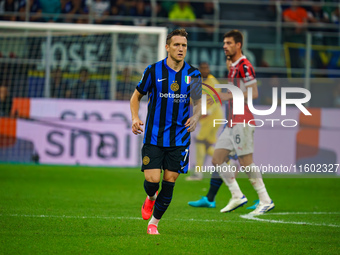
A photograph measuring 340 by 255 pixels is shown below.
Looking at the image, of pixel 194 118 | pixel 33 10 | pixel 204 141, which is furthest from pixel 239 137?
pixel 33 10

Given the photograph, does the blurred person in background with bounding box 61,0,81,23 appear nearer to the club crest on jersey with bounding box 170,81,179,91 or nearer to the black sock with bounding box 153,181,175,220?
the club crest on jersey with bounding box 170,81,179,91

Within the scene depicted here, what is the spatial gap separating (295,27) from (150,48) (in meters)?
5.11

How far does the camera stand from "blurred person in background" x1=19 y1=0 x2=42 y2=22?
17406 mm

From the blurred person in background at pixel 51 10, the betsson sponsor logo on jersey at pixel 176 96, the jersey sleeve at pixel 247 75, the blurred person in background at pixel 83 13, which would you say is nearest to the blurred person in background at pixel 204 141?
the jersey sleeve at pixel 247 75

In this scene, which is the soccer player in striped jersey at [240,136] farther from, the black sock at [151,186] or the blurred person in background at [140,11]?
the blurred person in background at [140,11]

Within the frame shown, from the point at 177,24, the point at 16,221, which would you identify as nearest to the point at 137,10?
the point at 177,24

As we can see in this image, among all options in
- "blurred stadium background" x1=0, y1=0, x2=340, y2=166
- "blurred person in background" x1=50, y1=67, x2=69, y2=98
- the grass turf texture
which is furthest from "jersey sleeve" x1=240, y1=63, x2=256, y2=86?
"blurred person in background" x1=50, y1=67, x2=69, y2=98

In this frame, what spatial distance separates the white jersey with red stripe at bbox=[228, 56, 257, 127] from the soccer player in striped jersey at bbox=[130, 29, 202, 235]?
209 cm

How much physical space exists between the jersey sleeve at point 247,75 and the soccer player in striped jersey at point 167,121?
6.79ft

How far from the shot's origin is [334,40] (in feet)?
57.5

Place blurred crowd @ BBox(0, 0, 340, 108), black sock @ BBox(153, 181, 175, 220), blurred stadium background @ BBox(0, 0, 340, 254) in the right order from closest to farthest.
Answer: black sock @ BBox(153, 181, 175, 220) → blurred stadium background @ BBox(0, 0, 340, 254) → blurred crowd @ BBox(0, 0, 340, 108)

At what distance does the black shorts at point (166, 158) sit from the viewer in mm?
6234

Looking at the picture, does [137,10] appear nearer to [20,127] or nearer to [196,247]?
[20,127]

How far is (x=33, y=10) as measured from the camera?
1744cm
